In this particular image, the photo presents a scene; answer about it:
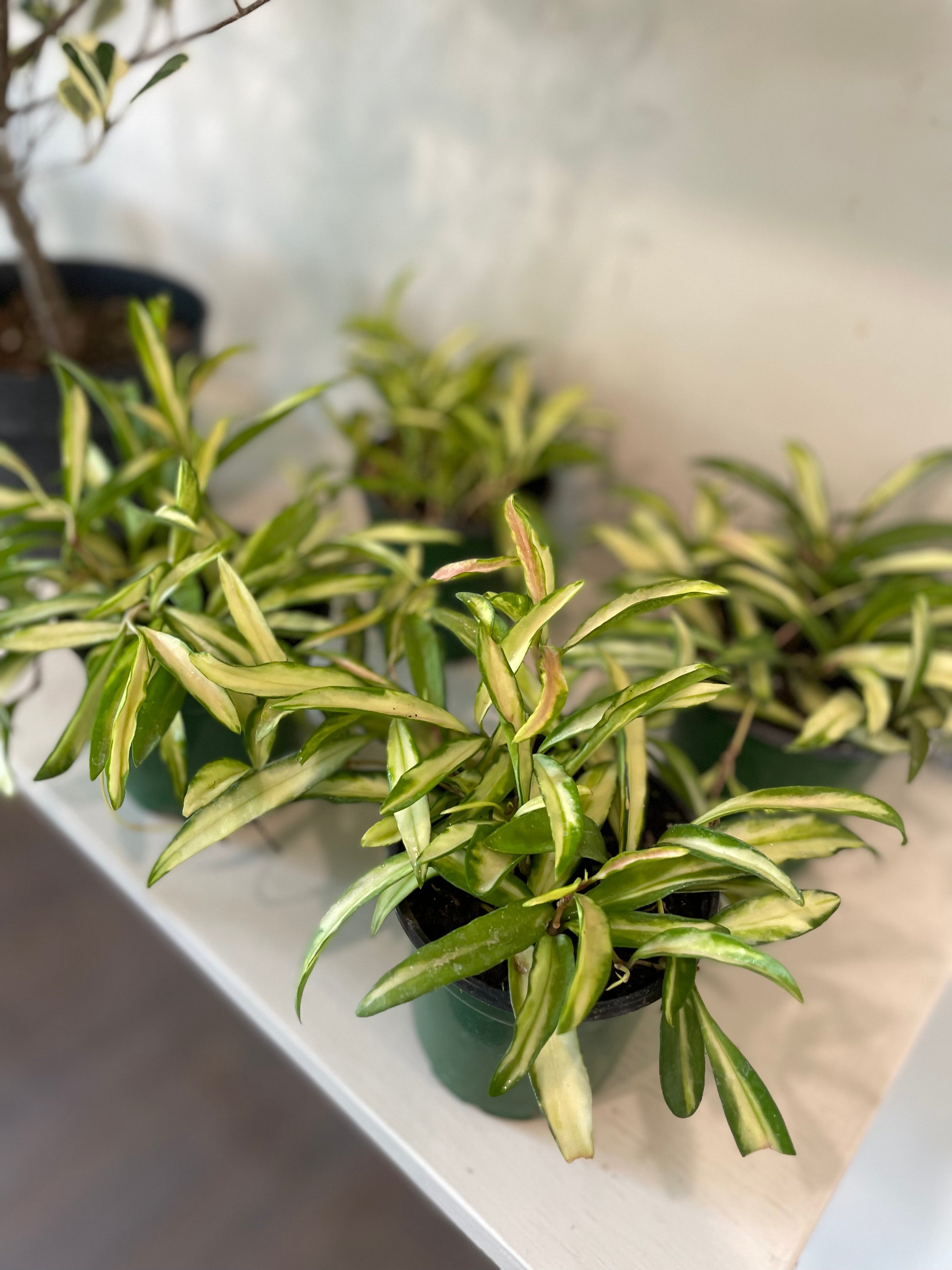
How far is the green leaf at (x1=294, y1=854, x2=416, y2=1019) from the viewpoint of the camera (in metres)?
0.48

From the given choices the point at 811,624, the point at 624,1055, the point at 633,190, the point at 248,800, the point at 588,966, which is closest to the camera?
the point at 588,966

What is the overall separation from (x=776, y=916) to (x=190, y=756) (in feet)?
1.55

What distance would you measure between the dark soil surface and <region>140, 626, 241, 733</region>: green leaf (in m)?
0.66

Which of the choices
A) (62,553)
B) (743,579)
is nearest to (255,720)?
(62,553)

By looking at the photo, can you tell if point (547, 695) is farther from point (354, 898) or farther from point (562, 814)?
point (354, 898)

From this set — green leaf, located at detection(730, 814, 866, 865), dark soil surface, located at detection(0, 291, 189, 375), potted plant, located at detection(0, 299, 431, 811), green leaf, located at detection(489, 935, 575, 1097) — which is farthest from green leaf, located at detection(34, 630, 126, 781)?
dark soil surface, located at detection(0, 291, 189, 375)

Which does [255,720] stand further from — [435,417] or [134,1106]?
[134,1106]

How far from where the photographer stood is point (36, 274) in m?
0.99

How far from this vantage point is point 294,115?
3.83ft

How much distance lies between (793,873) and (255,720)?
51 centimetres

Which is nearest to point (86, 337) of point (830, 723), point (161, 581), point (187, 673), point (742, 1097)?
point (161, 581)

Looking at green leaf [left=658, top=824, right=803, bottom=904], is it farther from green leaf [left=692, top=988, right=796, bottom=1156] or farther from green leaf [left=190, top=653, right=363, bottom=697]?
green leaf [left=190, top=653, right=363, bottom=697]

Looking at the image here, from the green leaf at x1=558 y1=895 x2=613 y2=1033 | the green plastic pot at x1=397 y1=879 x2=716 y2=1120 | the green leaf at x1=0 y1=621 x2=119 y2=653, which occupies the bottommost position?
the green plastic pot at x1=397 y1=879 x2=716 y2=1120

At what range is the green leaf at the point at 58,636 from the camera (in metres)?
0.61
